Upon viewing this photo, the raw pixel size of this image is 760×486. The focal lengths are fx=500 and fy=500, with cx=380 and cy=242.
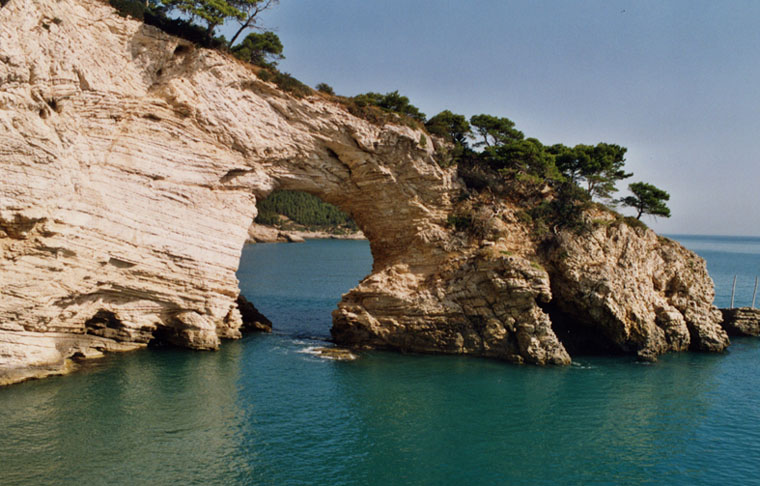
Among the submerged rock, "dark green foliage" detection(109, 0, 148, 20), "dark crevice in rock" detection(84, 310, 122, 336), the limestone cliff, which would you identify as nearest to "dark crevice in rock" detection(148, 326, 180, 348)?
the limestone cliff

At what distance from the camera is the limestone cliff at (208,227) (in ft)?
76.4

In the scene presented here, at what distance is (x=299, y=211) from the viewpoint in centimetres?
16575

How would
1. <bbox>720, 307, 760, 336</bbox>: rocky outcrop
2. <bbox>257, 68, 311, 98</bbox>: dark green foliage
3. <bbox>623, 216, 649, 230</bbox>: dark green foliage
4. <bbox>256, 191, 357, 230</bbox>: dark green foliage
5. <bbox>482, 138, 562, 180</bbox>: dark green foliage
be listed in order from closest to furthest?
<bbox>257, 68, 311, 98</bbox>: dark green foliage
<bbox>482, 138, 562, 180</bbox>: dark green foliage
<bbox>623, 216, 649, 230</bbox>: dark green foliage
<bbox>720, 307, 760, 336</bbox>: rocky outcrop
<bbox>256, 191, 357, 230</bbox>: dark green foliage

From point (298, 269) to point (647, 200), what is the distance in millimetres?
56265

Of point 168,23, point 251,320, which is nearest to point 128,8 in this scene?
point 168,23

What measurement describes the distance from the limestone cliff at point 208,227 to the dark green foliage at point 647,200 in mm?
2637

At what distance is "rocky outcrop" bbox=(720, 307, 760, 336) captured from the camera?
43.2 m

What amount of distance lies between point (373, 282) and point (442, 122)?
13916mm

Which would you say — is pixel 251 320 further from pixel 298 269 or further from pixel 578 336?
pixel 298 269

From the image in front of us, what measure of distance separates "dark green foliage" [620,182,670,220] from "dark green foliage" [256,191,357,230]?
126 m

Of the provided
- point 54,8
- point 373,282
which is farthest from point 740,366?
point 54,8

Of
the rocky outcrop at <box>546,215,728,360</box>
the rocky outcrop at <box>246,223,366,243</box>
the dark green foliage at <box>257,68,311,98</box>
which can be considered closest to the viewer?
the dark green foliage at <box>257,68,311,98</box>

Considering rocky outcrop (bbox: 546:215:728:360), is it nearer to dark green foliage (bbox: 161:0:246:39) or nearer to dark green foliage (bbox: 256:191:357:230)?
dark green foliage (bbox: 161:0:246:39)

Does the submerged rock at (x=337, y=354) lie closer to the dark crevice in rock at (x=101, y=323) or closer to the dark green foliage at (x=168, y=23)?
the dark crevice in rock at (x=101, y=323)
